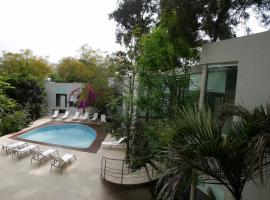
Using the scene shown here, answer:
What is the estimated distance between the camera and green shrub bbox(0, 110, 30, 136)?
1427cm

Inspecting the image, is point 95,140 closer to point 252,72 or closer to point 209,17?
point 209,17

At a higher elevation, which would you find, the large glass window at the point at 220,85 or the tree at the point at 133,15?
the tree at the point at 133,15

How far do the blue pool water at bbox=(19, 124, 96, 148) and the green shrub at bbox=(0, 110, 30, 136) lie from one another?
1.15 meters

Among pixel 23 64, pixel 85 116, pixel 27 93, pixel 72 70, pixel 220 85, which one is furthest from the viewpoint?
pixel 72 70

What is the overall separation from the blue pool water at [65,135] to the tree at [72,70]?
10561 mm

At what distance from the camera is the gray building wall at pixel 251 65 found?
11.5 feet

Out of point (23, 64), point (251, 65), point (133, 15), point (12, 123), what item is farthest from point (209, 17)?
point (23, 64)

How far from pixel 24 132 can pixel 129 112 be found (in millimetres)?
9873

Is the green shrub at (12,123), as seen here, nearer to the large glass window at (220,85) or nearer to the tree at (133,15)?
the tree at (133,15)

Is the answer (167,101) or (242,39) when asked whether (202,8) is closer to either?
(242,39)

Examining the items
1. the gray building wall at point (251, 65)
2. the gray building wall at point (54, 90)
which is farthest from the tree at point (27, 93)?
the gray building wall at point (251, 65)

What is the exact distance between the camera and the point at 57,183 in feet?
24.7

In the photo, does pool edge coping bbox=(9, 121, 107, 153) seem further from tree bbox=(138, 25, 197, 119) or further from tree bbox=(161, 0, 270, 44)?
tree bbox=(161, 0, 270, 44)

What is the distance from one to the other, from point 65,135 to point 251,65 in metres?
15.1
